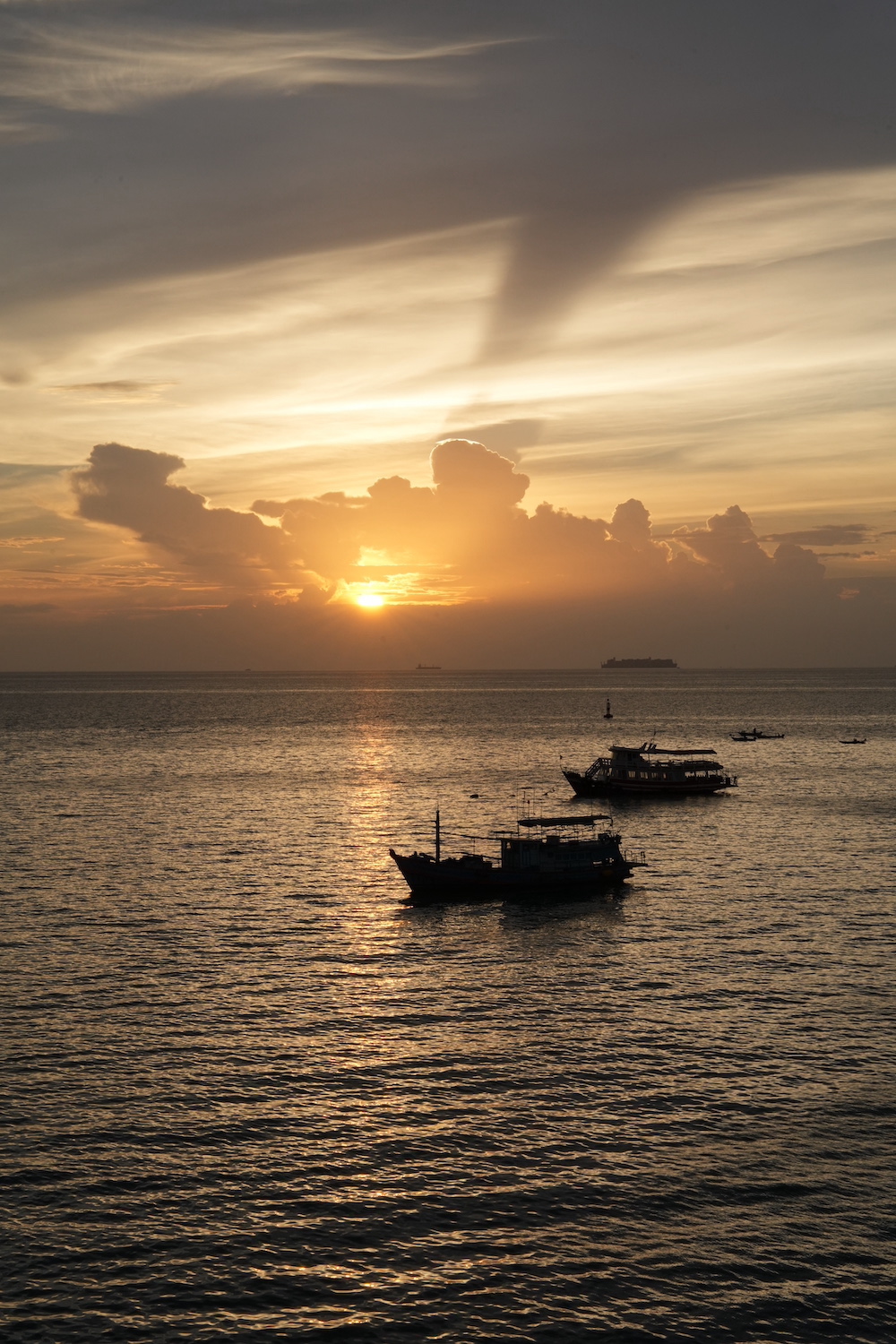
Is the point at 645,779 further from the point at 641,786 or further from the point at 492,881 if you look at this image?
the point at 492,881

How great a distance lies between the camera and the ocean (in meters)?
30.7

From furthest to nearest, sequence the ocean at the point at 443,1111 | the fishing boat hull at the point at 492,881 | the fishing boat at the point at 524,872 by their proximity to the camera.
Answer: the fishing boat at the point at 524,872
the fishing boat hull at the point at 492,881
the ocean at the point at 443,1111

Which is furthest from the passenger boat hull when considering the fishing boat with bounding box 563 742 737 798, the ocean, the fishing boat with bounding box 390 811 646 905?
the fishing boat with bounding box 390 811 646 905

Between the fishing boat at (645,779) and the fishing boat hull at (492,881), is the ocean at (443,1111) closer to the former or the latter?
the fishing boat hull at (492,881)

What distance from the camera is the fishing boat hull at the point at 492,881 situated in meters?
79.4

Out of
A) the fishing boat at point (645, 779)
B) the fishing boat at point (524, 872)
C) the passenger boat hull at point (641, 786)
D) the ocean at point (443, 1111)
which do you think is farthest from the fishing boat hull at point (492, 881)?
the fishing boat at point (645, 779)

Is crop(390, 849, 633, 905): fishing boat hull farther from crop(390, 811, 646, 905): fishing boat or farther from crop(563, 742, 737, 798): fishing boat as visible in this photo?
crop(563, 742, 737, 798): fishing boat

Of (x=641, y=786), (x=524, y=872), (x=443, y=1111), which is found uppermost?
(x=641, y=786)

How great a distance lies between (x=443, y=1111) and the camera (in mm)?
42000

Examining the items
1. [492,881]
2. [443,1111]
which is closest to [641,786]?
[492,881]

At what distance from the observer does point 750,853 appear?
9788cm

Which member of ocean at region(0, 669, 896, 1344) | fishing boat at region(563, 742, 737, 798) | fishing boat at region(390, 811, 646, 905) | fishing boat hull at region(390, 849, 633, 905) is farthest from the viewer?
fishing boat at region(563, 742, 737, 798)

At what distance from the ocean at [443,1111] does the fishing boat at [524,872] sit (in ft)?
8.08

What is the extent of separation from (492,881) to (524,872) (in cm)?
269
